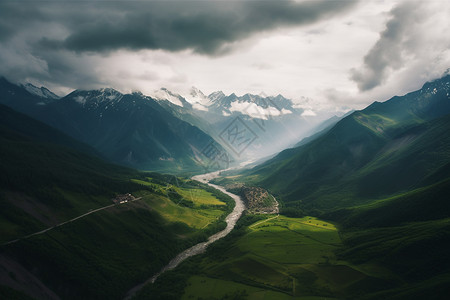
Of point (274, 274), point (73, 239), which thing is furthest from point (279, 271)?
point (73, 239)

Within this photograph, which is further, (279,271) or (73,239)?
(73,239)

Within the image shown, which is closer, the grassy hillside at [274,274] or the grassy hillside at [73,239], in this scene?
the grassy hillside at [274,274]

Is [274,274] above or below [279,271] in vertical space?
above

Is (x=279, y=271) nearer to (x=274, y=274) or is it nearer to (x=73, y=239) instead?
(x=274, y=274)

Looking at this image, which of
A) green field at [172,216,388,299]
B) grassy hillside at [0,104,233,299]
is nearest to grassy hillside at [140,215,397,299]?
green field at [172,216,388,299]

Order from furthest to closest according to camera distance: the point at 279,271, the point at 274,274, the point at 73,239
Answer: the point at 73,239, the point at 279,271, the point at 274,274

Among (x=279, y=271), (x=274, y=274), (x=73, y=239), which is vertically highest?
(x=73, y=239)

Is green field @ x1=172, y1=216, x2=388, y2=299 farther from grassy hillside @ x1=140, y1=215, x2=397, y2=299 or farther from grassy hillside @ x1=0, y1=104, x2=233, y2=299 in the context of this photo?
grassy hillside @ x1=0, y1=104, x2=233, y2=299

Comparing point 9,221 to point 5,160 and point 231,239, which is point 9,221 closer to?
point 5,160

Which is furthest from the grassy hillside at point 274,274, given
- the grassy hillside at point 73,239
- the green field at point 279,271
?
the grassy hillside at point 73,239

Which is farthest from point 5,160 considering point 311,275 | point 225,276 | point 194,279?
point 311,275

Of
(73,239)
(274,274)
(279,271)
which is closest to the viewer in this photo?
(274,274)

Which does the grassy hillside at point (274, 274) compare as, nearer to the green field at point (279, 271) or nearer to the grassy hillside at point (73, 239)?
the green field at point (279, 271)
